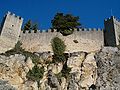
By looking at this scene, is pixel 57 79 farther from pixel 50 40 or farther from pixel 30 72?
pixel 50 40

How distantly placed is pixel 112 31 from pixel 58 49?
220 inches

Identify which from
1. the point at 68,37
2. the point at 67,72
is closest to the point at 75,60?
the point at 67,72

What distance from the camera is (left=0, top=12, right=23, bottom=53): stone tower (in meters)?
30.0

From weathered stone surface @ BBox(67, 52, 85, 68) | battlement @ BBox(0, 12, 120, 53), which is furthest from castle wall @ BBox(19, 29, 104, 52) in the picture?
weathered stone surface @ BBox(67, 52, 85, 68)

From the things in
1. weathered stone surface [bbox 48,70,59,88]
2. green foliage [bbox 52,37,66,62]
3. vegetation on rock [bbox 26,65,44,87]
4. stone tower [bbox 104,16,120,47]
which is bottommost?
weathered stone surface [bbox 48,70,59,88]

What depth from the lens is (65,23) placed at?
3316cm

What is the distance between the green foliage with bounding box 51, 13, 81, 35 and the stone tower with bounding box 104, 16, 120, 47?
3388mm

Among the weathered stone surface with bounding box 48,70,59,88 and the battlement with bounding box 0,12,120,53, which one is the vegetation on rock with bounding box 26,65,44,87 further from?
the battlement with bounding box 0,12,120,53

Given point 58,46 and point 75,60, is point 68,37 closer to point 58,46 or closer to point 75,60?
point 58,46

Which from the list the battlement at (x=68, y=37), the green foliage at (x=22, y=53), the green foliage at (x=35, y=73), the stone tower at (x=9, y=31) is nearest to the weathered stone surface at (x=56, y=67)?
the green foliage at (x=35, y=73)

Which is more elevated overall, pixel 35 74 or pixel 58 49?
pixel 58 49

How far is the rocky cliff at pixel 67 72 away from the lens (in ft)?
90.9

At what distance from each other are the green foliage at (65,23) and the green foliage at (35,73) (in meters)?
5.05

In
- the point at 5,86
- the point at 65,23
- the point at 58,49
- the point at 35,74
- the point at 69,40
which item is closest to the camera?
the point at 5,86
